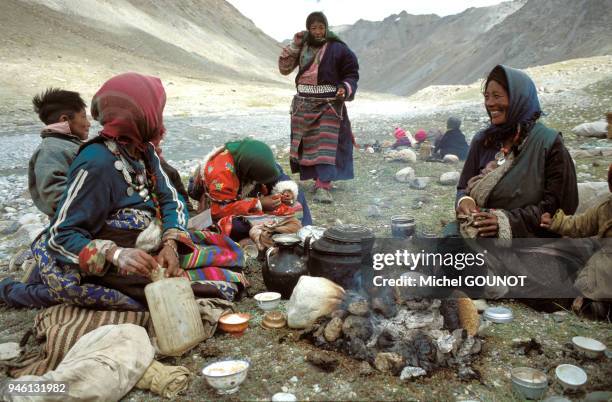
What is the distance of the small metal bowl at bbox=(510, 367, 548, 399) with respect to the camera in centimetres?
193

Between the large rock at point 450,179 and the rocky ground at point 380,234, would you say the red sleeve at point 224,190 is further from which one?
the large rock at point 450,179

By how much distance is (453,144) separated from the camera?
6.99m

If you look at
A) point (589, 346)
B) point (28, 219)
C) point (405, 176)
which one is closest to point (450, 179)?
point (405, 176)

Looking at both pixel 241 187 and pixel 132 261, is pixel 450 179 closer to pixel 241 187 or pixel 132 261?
pixel 241 187

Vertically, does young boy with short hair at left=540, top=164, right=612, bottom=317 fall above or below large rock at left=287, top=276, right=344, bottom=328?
above

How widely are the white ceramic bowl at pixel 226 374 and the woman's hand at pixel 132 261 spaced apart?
0.57m

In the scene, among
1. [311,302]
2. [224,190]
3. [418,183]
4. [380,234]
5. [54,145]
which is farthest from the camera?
[418,183]

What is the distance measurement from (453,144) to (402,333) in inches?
206

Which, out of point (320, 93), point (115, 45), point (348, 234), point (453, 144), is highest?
point (115, 45)

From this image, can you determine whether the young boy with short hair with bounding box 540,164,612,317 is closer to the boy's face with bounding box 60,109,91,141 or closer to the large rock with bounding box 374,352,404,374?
the large rock with bounding box 374,352,404,374

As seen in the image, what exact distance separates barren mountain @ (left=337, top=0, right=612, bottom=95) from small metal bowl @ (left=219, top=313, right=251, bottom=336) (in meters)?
37.9

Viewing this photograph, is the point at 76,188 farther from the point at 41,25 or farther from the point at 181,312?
the point at 41,25

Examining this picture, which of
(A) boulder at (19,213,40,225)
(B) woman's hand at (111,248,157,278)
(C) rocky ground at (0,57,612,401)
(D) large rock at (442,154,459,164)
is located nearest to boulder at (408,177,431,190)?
(C) rocky ground at (0,57,612,401)

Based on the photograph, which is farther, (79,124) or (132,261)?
(79,124)
